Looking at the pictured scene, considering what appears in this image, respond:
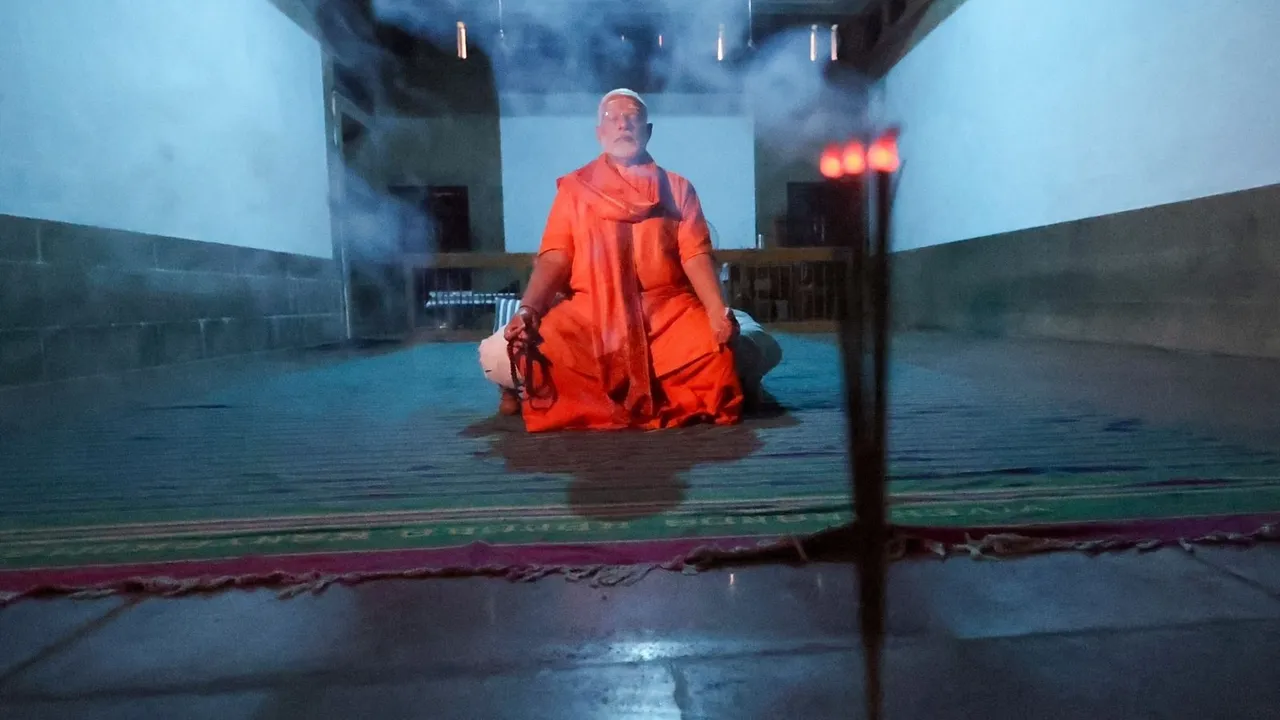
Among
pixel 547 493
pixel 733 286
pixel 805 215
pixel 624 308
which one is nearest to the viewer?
pixel 547 493

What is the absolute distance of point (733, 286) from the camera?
679 centimetres

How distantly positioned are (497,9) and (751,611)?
245 inches

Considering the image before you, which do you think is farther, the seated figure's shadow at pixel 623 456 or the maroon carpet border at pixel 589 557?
the seated figure's shadow at pixel 623 456

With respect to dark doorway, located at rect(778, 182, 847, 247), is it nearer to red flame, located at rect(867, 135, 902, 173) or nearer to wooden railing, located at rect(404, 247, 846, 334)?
wooden railing, located at rect(404, 247, 846, 334)

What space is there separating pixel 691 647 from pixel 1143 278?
12.3ft

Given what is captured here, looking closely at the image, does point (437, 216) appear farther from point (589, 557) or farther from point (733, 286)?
point (589, 557)

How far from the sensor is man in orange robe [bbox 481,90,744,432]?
1.97 m

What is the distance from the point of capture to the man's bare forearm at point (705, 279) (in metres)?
1.99

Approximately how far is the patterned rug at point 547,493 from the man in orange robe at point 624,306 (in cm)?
12

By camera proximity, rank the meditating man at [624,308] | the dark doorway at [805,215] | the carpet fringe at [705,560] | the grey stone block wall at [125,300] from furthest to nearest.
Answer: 1. the dark doorway at [805,215]
2. the grey stone block wall at [125,300]
3. the meditating man at [624,308]
4. the carpet fringe at [705,560]

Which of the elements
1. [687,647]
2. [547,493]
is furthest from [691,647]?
[547,493]

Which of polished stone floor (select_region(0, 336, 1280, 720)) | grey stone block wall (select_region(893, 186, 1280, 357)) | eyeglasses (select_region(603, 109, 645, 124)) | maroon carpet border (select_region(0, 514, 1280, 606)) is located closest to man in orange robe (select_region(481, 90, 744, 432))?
eyeglasses (select_region(603, 109, 645, 124))

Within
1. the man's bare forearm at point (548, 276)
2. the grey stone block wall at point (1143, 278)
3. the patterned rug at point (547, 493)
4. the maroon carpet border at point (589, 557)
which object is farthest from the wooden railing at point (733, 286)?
the maroon carpet border at point (589, 557)

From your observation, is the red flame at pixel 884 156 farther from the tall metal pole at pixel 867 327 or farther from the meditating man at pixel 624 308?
the meditating man at pixel 624 308
